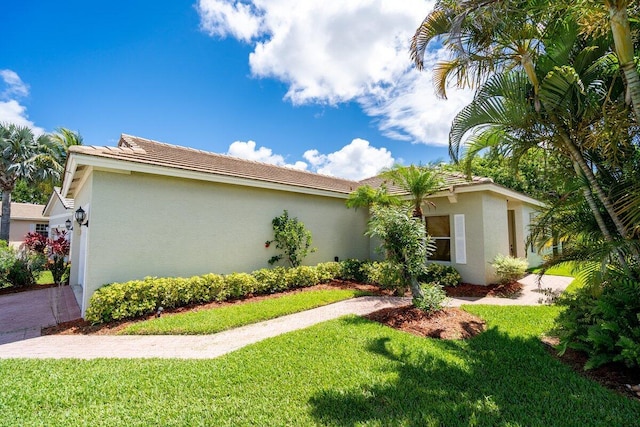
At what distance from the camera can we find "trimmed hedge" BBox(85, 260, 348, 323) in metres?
7.02

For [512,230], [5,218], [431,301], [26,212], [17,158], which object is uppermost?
[17,158]

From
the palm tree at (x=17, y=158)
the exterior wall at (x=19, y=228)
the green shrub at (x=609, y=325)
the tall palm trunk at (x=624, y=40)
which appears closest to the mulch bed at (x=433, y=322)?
the green shrub at (x=609, y=325)

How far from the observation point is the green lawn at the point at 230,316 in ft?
21.6

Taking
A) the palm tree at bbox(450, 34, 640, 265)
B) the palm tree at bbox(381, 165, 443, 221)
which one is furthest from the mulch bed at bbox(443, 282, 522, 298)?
the palm tree at bbox(450, 34, 640, 265)

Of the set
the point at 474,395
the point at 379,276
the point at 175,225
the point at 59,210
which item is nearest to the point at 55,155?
the point at 59,210

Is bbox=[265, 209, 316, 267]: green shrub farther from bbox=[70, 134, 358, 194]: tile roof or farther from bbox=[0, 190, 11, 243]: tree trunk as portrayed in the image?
bbox=[0, 190, 11, 243]: tree trunk

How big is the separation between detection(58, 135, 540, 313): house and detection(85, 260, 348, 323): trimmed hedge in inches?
32.0

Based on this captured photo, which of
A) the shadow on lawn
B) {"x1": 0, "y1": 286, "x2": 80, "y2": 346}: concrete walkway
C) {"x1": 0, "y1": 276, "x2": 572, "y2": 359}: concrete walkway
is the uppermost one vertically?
the shadow on lawn

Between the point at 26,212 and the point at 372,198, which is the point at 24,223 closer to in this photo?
the point at 26,212

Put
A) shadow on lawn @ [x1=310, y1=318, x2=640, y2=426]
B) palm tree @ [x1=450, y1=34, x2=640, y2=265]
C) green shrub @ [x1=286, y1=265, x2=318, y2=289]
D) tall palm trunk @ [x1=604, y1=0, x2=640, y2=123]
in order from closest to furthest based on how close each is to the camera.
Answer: shadow on lawn @ [x1=310, y1=318, x2=640, y2=426]
tall palm trunk @ [x1=604, y1=0, x2=640, y2=123]
palm tree @ [x1=450, y1=34, x2=640, y2=265]
green shrub @ [x1=286, y1=265, x2=318, y2=289]

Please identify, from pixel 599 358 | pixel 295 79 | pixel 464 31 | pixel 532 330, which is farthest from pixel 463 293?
pixel 295 79

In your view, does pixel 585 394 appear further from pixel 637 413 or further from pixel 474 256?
pixel 474 256

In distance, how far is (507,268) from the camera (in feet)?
36.1

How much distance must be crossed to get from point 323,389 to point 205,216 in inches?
296
